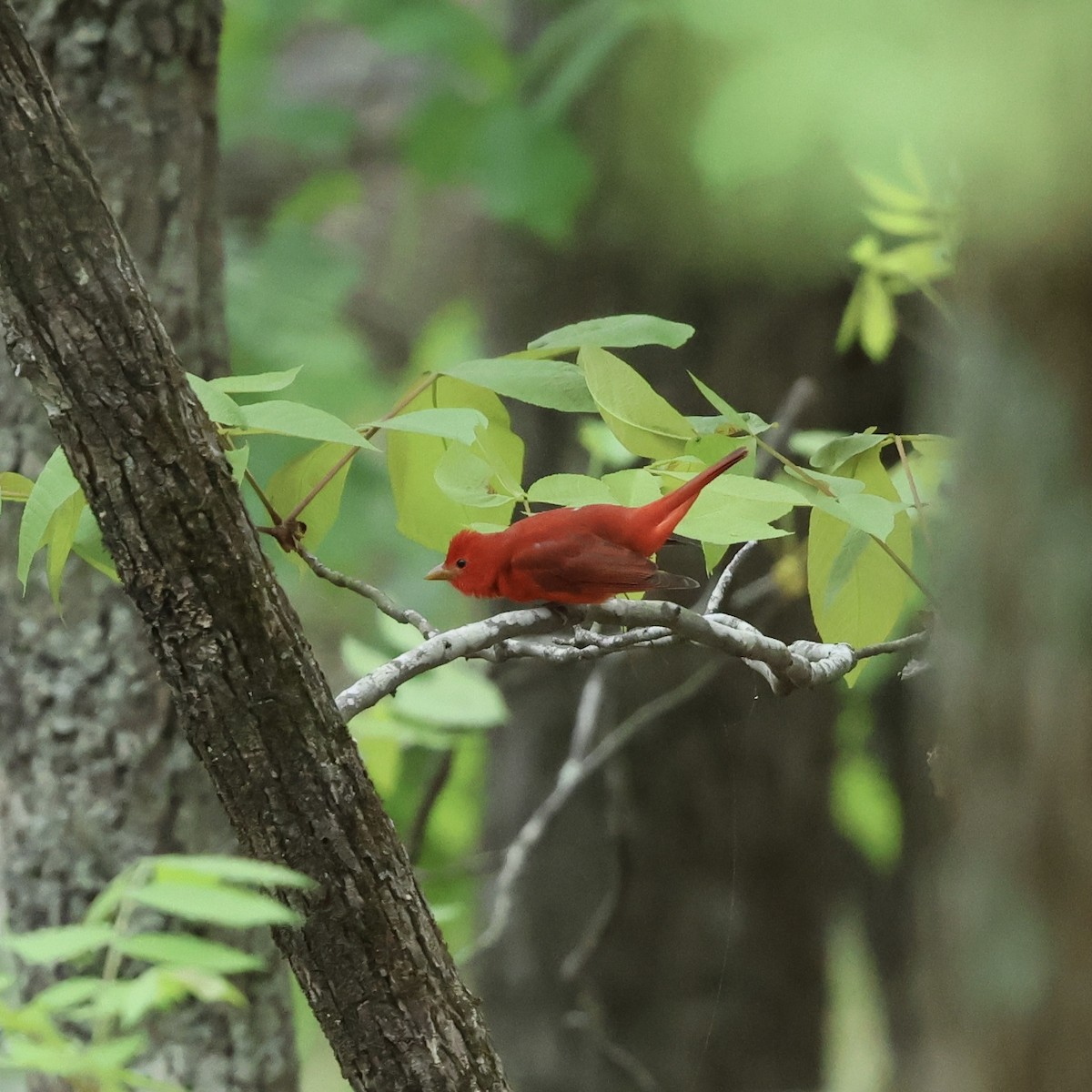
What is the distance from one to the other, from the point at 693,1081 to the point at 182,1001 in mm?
573

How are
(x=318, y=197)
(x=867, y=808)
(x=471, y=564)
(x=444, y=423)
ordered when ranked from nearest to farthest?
(x=444, y=423)
(x=471, y=564)
(x=867, y=808)
(x=318, y=197)

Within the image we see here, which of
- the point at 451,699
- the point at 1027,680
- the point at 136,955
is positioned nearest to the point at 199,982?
the point at 136,955

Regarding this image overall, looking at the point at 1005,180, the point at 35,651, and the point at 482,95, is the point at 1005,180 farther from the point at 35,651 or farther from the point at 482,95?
the point at 482,95

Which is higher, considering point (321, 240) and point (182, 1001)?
point (321, 240)

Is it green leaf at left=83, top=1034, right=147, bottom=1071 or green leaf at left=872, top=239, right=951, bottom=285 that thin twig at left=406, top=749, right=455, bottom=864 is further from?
green leaf at left=83, top=1034, right=147, bottom=1071

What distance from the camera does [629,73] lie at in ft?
5.68

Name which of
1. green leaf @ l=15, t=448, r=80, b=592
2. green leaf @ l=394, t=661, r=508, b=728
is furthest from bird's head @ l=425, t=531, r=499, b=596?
green leaf @ l=394, t=661, r=508, b=728

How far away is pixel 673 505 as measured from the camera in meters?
0.65

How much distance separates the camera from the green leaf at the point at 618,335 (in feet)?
2.17

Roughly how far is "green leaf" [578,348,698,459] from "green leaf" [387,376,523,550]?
7cm

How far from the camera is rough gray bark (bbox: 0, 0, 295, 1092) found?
1.06 metres

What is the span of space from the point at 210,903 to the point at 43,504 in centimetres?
29

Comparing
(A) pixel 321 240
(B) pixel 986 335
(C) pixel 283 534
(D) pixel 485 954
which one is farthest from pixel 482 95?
(C) pixel 283 534

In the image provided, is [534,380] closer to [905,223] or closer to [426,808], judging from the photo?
[905,223]
